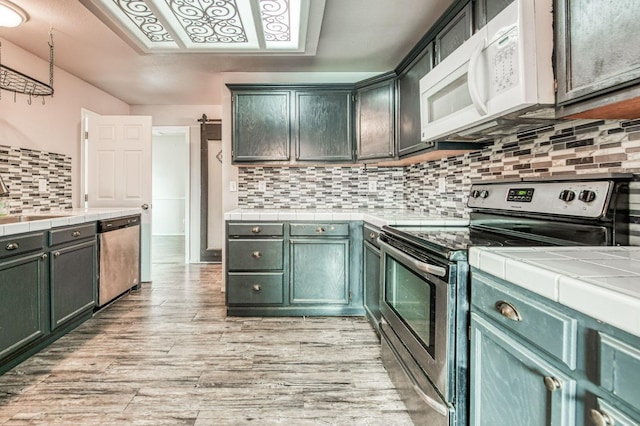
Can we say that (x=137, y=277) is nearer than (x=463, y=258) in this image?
No

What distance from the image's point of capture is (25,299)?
2.09 meters

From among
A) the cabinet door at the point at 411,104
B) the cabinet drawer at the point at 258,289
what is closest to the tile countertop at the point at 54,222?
the cabinet drawer at the point at 258,289

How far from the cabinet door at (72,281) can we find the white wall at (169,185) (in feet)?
17.9

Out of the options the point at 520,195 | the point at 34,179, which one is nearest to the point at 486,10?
the point at 520,195

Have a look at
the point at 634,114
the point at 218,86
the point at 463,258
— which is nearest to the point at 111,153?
the point at 218,86

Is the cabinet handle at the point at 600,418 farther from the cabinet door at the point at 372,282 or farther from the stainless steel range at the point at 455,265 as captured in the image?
the cabinet door at the point at 372,282

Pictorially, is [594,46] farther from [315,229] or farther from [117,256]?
[117,256]

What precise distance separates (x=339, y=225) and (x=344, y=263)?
319 millimetres

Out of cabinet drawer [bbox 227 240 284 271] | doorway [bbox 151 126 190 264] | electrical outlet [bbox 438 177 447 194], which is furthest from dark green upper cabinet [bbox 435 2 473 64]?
doorway [bbox 151 126 190 264]

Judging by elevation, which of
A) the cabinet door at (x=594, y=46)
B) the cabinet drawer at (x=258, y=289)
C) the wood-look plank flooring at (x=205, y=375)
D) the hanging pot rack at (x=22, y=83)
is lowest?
the wood-look plank flooring at (x=205, y=375)

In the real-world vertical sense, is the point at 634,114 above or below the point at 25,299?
above

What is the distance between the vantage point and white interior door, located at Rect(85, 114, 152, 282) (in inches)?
160

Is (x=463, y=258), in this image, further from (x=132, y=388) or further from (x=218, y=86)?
(x=218, y=86)

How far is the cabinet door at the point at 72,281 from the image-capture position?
237cm
